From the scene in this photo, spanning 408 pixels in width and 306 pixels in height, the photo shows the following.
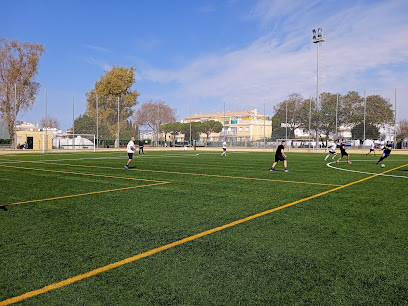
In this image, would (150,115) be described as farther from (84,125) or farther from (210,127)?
(84,125)

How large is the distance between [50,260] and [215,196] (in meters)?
5.56

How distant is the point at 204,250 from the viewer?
4.96 metres

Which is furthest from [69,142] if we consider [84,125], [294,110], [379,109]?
[379,109]

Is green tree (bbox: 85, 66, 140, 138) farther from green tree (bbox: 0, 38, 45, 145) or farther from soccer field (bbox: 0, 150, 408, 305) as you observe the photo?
soccer field (bbox: 0, 150, 408, 305)

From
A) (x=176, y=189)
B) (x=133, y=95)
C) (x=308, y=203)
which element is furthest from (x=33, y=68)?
(x=308, y=203)

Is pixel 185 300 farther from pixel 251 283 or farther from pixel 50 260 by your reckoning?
pixel 50 260

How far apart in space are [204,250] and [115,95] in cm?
6604

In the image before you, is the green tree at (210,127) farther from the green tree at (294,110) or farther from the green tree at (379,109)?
the green tree at (379,109)

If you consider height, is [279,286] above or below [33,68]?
below

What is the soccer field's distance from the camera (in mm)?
3615

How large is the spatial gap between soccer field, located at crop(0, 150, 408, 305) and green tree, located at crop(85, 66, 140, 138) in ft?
171

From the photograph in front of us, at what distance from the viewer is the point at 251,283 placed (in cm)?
385

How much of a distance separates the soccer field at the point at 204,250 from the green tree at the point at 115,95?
171 ft

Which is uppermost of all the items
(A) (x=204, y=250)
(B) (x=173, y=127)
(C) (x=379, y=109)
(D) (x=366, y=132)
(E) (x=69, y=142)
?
(C) (x=379, y=109)
